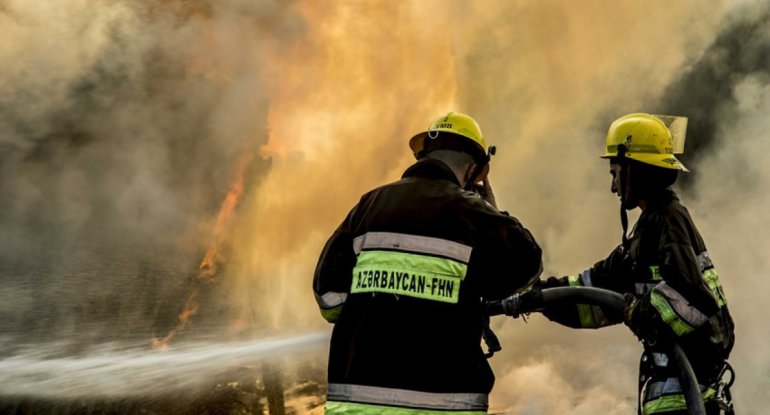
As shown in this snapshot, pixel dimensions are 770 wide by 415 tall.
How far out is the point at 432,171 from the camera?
301 centimetres

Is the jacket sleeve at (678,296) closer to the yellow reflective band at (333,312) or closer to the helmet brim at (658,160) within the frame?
the helmet brim at (658,160)

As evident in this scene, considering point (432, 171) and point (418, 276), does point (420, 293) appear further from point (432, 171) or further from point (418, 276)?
point (432, 171)

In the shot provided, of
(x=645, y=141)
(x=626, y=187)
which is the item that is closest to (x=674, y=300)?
(x=626, y=187)

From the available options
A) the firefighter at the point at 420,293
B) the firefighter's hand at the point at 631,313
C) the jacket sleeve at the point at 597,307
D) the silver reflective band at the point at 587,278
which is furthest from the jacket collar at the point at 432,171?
the silver reflective band at the point at 587,278

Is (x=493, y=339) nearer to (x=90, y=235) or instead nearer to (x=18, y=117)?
(x=18, y=117)

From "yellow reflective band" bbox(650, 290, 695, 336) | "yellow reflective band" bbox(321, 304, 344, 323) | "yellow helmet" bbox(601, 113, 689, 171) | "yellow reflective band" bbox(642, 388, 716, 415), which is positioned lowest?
"yellow reflective band" bbox(642, 388, 716, 415)

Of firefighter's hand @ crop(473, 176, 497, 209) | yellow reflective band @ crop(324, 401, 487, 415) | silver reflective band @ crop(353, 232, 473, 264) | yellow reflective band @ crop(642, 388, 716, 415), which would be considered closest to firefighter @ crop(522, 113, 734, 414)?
yellow reflective band @ crop(642, 388, 716, 415)

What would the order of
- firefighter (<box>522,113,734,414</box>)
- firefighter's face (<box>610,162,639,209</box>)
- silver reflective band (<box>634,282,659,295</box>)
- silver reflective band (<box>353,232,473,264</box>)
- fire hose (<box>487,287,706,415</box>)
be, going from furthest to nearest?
firefighter's face (<box>610,162,639,209</box>)
silver reflective band (<box>634,282,659,295</box>)
firefighter (<box>522,113,734,414</box>)
fire hose (<box>487,287,706,415</box>)
silver reflective band (<box>353,232,473,264</box>)

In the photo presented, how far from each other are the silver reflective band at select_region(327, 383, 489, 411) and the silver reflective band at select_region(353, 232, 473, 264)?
0.58m

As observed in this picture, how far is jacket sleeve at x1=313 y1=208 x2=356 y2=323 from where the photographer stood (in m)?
2.98

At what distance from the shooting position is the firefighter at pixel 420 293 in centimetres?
264

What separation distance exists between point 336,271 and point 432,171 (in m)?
0.66

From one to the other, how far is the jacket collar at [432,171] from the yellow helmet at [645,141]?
5.08 ft

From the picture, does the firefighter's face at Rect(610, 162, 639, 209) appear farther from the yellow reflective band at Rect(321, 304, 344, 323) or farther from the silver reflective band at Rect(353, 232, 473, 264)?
the yellow reflective band at Rect(321, 304, 344, 323)
